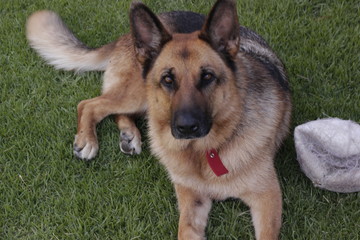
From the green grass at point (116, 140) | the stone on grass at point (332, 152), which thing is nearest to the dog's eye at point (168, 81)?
the green grass at point (116, 140)

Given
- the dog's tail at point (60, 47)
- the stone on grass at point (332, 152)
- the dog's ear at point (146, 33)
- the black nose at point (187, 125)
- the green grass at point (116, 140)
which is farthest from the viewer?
the dog's tail at point (60, 47)

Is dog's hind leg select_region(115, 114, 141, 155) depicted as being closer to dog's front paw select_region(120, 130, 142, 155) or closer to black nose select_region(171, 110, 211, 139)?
dog's front paw select_region(120, 130, 142, 155)

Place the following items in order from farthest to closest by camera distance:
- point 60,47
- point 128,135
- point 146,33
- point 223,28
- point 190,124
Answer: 1. point 60,47
2. point 128,135
3. point 146,33
4. point 223,28
5. point 190,124

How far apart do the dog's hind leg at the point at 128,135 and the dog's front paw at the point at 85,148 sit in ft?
0.78

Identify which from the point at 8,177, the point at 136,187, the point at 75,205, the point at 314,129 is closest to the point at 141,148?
the point at 136,187

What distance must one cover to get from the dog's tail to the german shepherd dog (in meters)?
1.00

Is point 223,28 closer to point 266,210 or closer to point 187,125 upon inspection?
point 187,125

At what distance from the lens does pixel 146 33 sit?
2898 mm

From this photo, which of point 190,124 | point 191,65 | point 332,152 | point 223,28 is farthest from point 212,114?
point 332,152

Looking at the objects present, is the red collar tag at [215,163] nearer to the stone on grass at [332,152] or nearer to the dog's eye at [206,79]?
the dog's eye at [206,79]

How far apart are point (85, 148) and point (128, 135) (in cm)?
38

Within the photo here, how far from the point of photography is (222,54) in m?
2.86

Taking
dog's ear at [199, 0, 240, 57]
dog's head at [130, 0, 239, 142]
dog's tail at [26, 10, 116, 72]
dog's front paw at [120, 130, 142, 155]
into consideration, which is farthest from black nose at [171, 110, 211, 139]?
dog's tail at [26, 10, 116, 72]

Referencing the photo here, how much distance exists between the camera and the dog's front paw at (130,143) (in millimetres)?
3658
